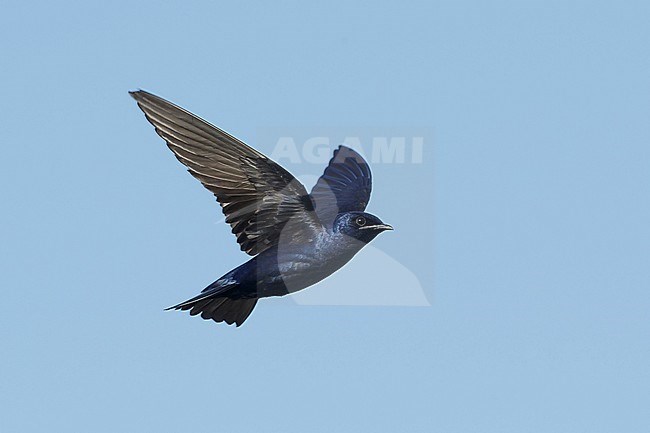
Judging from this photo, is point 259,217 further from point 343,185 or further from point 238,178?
point 343,185

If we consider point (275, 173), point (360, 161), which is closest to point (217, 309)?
point (275, 173)

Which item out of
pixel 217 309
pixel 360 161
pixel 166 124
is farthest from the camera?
pixel 360 161

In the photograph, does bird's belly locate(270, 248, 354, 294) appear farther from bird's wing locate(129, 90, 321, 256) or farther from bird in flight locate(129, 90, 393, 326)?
bird's wing locate(129, 90, 321, 256)

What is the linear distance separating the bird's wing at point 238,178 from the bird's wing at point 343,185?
0.90 meters

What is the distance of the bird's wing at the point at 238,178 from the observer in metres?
15.5

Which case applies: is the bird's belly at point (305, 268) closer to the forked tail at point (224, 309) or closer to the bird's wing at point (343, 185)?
the forked tail at point (224, 309)

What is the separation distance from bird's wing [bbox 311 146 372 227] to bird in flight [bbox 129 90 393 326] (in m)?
0.91

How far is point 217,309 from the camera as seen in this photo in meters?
16.6

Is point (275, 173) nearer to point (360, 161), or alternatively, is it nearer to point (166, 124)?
point (166, 124)

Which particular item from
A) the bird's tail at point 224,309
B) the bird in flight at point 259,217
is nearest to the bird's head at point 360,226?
the bird in flight at point 259,217

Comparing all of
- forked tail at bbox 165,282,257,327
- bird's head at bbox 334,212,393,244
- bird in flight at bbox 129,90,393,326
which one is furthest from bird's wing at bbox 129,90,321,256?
forked tail at bbox 165,282,257,327

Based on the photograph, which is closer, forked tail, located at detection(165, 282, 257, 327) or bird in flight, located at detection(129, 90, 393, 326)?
bird in flight, located at detection(129, 90, 393, 326)

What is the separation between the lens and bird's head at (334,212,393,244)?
612 inches

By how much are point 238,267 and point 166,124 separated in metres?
1.78
